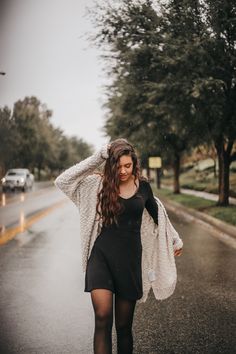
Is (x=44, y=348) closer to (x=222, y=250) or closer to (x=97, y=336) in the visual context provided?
(x=97, y=336)

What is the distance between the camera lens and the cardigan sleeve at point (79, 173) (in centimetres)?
364

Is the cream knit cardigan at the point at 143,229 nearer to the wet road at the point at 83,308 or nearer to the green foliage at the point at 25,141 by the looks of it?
the wet road at the point at 83,308

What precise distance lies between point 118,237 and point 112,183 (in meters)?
0.39

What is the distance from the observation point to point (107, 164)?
3.62 meters

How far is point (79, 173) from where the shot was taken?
367 centimetres

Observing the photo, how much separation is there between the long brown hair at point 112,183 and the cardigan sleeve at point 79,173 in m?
0.06

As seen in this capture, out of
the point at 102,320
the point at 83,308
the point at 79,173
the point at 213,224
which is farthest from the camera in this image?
the point at 213,224

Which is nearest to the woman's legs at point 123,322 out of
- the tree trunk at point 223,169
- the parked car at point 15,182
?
the tree trunk at point 223,169

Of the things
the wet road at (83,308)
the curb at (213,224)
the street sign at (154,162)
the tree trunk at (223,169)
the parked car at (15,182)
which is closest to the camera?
the wet road at (83,308)

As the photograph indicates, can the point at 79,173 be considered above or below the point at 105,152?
below

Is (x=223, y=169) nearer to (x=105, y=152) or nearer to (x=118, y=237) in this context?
(x=105, y=152)

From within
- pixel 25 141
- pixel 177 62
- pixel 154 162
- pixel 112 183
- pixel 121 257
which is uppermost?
pixel 177 62

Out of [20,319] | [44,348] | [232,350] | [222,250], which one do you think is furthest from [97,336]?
[222,250]

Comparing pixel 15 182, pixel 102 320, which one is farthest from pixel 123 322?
pixel 15 182
